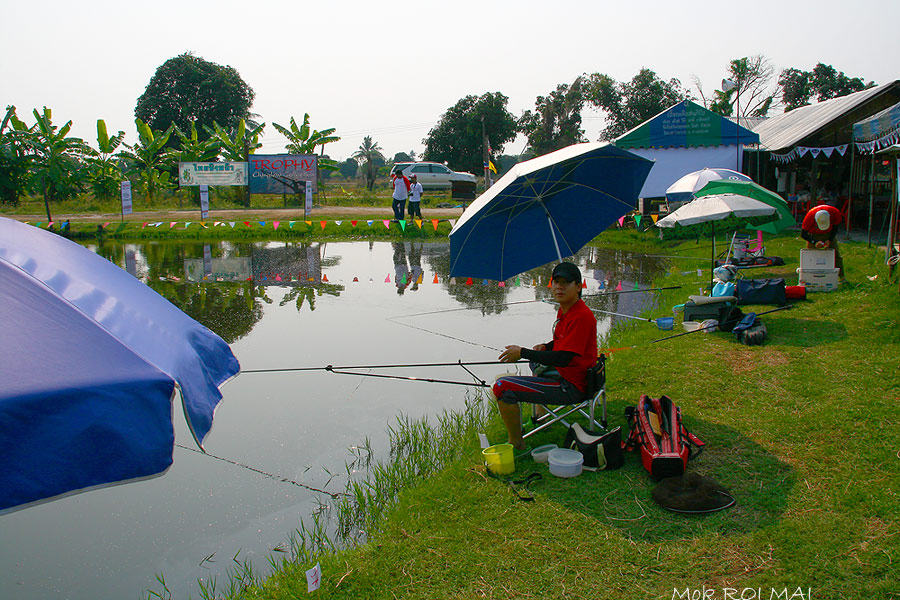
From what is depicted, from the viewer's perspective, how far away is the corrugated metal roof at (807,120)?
1752cm

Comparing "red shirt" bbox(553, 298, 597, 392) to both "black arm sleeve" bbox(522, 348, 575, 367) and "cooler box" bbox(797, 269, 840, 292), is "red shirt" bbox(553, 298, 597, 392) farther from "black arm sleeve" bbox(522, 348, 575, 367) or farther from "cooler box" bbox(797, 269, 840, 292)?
"cooler box" bbox(797, 269, 840, 292)

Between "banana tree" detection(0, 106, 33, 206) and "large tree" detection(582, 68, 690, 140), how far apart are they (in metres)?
33.6

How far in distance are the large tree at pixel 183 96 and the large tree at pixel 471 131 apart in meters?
16.4

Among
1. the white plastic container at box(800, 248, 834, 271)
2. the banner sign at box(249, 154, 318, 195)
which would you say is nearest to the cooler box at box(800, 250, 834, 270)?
the white plastic container at box(800, 248, 834, 271)

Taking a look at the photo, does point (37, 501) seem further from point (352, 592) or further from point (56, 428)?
point (352, 592)

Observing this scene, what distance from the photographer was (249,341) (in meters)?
8.69

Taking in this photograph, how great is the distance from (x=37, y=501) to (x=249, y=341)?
6927mm

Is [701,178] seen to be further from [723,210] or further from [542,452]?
[542,452]

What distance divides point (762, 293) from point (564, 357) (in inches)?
217

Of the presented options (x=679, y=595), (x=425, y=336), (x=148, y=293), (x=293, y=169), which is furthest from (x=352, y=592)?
(x=293, y=169)

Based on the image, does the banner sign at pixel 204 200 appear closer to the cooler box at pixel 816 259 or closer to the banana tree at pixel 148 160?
the banana tree at pixel 148 160

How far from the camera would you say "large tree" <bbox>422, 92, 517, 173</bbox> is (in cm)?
4519

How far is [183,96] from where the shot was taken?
51156 mm

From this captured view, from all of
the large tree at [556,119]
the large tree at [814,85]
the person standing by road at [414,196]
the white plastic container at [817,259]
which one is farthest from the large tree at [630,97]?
the white plastic container at [817,259]
